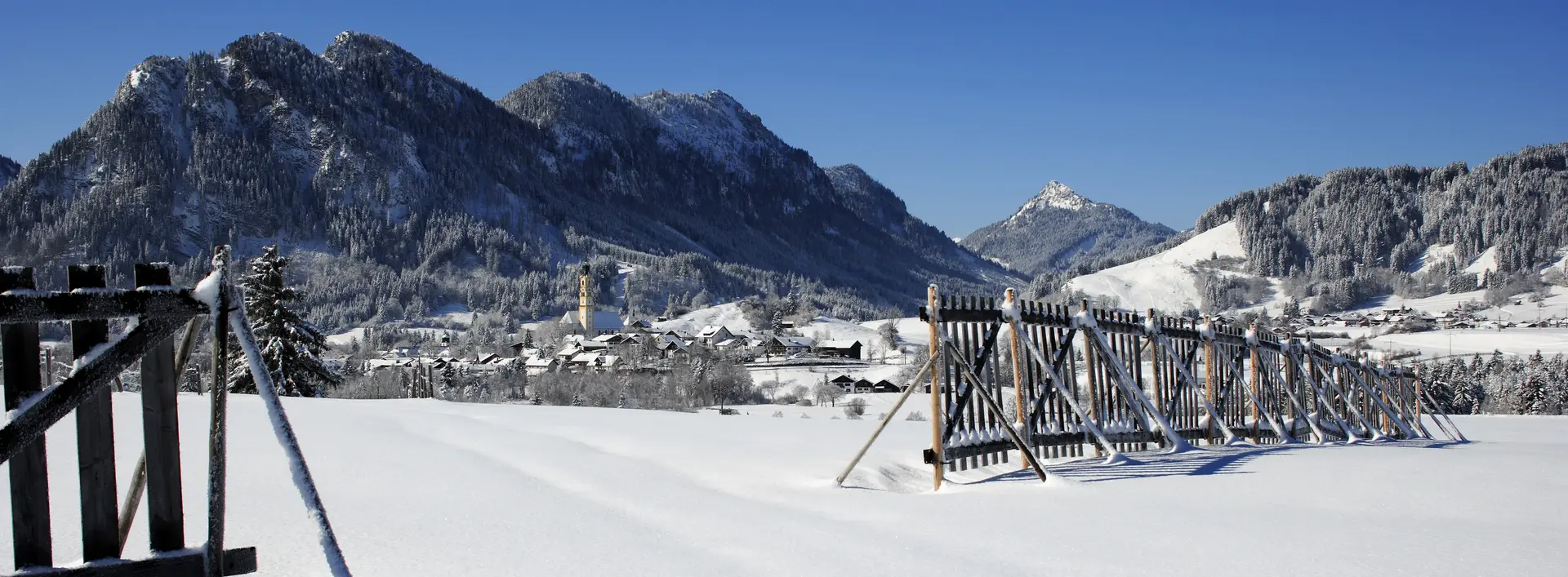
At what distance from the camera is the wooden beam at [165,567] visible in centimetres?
399

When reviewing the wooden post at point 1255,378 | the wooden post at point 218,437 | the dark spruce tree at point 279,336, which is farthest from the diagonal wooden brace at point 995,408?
the dark spruce tree at point 279,336

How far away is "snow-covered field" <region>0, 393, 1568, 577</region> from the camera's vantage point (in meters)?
5.46

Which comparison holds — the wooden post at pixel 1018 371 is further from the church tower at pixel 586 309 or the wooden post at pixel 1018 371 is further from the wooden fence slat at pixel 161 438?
the church tower at pixel 586 309

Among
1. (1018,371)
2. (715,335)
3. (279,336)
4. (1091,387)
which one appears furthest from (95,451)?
(715,335)

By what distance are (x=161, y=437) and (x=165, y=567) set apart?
20.8 inches

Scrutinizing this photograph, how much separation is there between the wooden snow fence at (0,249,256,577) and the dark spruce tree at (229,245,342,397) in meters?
29.3

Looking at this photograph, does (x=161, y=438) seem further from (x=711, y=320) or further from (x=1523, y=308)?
(x=1523, y=308)

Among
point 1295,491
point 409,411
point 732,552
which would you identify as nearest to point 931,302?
point 1295,491

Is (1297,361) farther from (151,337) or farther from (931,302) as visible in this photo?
(151,337)

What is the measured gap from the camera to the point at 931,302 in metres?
9.22

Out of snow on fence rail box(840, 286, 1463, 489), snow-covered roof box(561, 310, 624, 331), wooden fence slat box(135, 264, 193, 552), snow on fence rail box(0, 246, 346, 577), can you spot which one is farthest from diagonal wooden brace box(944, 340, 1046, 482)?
snow-covered roof box(561, 310, 624, 331)

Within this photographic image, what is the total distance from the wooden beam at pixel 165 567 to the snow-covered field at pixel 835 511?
30.6 inches

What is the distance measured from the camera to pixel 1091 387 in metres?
11.4

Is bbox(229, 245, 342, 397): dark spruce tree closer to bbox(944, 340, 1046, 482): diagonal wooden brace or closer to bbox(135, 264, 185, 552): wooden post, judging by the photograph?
bbox(944, 340, 1046, 482): diagonal wooden brace
